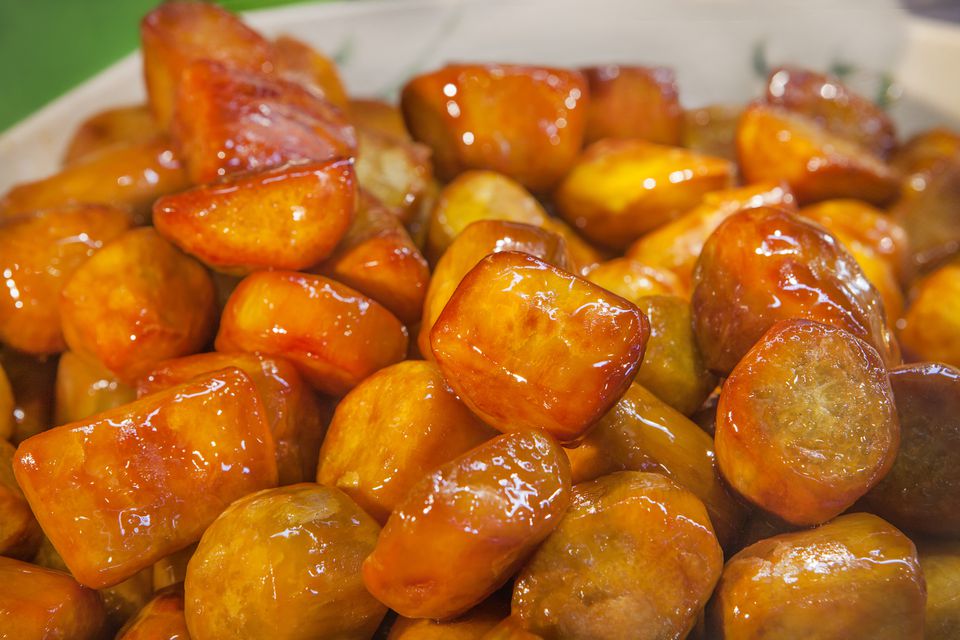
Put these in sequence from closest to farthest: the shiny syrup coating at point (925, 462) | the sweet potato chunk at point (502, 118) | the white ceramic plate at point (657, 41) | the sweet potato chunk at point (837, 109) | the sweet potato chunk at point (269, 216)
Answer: the shiny syrup coating at point (925, 462) < the sweet potato chunk at point (269, 216) < the sweet potato chunk at point (502, 118) < the sweet potato chunk at point (837, 109) < the white ceramic plate at point (657, 41)

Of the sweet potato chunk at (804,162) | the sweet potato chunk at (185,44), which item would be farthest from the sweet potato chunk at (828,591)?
the sweet potato chunk at (185,44)

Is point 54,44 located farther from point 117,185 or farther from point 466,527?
point 466,527

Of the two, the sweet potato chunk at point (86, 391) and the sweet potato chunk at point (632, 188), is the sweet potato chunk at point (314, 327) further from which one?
the sweet potato chunk at point (632, 188)

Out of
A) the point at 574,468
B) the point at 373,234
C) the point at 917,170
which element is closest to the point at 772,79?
the point at 917,170

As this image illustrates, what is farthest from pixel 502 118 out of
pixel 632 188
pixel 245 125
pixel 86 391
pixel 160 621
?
pixel 160 621

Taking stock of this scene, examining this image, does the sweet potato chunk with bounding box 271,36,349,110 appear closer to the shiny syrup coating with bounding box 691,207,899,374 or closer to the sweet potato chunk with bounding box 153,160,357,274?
the sweet potato chunk with bounding box 153,160,357,274
